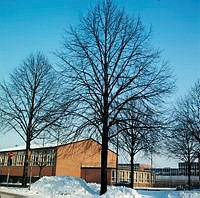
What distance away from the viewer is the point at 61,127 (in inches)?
638

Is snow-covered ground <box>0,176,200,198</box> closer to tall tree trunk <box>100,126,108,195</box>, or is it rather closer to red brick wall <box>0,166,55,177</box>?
tall tree trunk <box>100,126,108,195</box>

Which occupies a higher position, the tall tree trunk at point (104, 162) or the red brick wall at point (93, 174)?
the tall tree trunk at point (104, 162)

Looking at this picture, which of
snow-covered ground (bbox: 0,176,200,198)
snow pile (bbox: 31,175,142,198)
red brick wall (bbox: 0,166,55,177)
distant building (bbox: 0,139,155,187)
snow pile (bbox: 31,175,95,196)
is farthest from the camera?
red brick wall (bbox: 0,166,55,177)

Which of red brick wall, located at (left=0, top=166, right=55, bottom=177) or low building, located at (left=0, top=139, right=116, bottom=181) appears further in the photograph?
red brick wall, located at (left=0, top=166, right=55, bottom=177)

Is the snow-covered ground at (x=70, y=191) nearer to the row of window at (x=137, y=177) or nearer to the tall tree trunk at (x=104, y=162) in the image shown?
the tall tree trunk at (x=104, y=162)

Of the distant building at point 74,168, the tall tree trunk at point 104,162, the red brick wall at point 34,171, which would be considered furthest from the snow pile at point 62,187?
the red brick wall at point 34,171

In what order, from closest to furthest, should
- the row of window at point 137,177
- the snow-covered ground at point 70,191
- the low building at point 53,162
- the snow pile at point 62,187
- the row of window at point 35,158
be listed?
the snow-covered ground at point 70,191
the snow pile at point 62,187
the row of window at point 35,158
the low building at point 53,162
the row of window at point 137,177

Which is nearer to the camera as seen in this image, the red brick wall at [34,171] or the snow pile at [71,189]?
the snow pile at [71,189]

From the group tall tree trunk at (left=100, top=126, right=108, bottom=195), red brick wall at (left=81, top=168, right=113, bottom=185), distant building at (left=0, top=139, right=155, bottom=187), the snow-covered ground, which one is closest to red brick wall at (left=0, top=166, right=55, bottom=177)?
distant building at (left=0, top=139, right=155, bottom=187)

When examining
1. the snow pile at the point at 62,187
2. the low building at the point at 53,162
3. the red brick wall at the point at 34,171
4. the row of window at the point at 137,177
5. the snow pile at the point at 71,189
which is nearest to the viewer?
the snow pile at the point at 71,189

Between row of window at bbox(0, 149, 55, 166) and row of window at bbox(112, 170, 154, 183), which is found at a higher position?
row of window at bbox(0, 149, 55, 166)

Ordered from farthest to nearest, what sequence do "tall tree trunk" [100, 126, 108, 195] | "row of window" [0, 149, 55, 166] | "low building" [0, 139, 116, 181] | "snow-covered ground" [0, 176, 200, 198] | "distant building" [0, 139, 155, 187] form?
1. "distant building" [0, 139, 155, 187]
2. "low building" [0, 139, 116, 181]
3. "row of window" [0, 149, 55, 166]
4. "tall tree trunk" [100, 126, 108, 195]
5. "snow-covered ground" [0, 176, 200, 198]

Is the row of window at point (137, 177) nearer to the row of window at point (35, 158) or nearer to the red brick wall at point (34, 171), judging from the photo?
the red brick wall at point (34, 171)

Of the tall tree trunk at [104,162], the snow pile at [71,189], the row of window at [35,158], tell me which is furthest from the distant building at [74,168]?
the tall tree trunk at [104,162]
